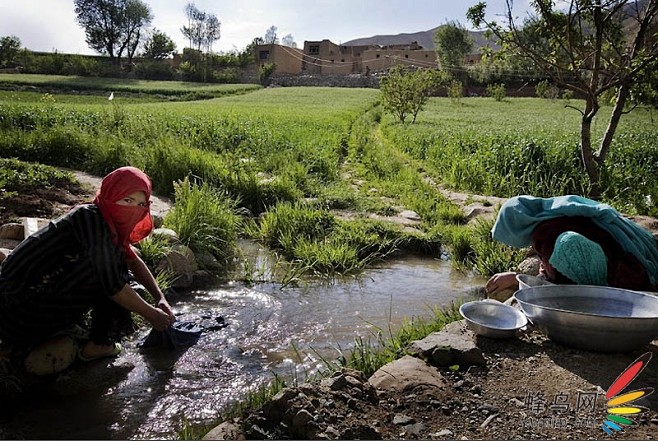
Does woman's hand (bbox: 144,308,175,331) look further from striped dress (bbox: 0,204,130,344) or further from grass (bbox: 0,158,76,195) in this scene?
grass (bbox: 0,158,76,195)

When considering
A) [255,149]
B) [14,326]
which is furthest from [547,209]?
[255,149]

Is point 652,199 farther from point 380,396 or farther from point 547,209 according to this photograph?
point 380,396

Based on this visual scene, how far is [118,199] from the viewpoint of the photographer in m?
2.76

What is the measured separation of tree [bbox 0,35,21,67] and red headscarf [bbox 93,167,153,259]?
48.7m

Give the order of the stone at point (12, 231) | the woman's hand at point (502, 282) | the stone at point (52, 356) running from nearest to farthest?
the stone at point (52, 356) < the woman's hand at point (502, 282) < the stone at point (12, 231)

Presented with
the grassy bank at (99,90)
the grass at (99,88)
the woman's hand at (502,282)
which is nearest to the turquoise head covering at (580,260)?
the woman's hand at (502,282)

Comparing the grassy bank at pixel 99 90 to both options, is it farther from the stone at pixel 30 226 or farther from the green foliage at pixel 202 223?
the stone at pixel 30 226

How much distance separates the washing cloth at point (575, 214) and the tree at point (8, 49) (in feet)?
163

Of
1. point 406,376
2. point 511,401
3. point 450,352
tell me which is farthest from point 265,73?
point 511,401

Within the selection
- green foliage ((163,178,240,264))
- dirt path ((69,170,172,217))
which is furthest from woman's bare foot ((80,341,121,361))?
dirt path ((69,170,172,217))

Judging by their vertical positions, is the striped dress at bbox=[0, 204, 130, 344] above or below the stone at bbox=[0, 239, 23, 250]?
above

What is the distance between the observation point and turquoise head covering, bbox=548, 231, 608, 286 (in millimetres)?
2951

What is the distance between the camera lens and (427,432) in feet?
6.80

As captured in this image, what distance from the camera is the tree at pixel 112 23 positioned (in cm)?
6297
